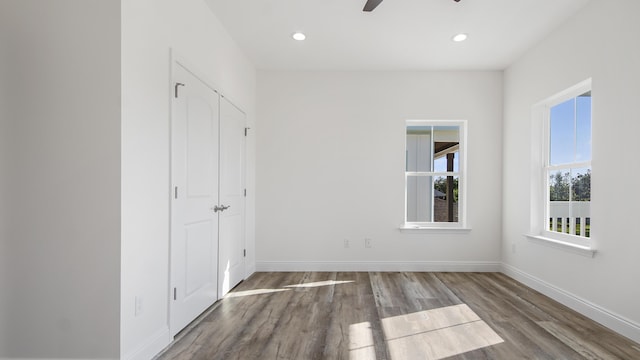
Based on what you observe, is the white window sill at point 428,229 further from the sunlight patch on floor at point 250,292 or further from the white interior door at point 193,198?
the white interior door at point 193,198

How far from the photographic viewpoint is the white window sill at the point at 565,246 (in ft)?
9.70

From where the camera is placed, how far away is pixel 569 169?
11.4 feet

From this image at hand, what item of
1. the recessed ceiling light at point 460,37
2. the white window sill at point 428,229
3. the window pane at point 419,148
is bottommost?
the white window sill at point 428,229

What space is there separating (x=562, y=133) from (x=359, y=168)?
7.47ft

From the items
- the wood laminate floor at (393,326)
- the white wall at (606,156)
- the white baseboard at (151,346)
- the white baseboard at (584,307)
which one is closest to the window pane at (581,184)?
the white wall at (606,156)

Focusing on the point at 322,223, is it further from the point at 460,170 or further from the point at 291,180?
the point at 460,170

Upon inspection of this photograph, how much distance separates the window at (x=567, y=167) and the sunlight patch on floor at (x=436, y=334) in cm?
136

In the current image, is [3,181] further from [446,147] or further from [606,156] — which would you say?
[446,147]

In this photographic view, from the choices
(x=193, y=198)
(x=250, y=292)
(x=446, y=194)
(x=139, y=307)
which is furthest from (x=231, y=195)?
(x=446, y=194)

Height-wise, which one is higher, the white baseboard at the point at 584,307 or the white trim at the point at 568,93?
the white trim at the point at 568,93

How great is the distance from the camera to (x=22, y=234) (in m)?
1.95

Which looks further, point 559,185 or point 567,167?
point 559,185

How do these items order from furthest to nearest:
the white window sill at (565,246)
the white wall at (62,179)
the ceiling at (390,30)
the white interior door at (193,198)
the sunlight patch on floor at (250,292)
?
the sunlight patch on floor at (250,292), the ceiling at (390,30), the white window sill at (565,246), the white interior door at (193,198), the white wall at (62,179)

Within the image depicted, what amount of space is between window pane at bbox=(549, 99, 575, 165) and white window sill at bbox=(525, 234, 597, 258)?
810 millimetres
